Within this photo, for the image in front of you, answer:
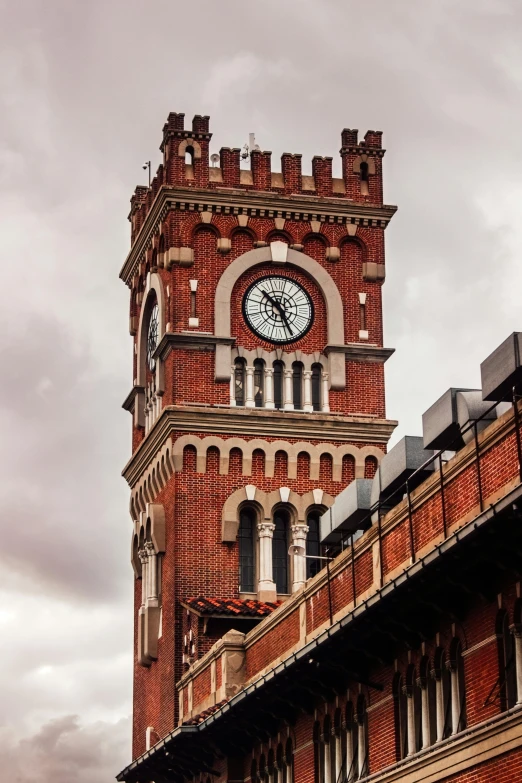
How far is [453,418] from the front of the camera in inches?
1190

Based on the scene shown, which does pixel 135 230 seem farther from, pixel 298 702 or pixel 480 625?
pixel 480 625

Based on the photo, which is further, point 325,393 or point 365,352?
point 365,352

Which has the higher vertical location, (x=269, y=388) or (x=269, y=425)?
(x=269, y=388)

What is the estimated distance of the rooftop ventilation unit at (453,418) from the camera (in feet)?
97.2

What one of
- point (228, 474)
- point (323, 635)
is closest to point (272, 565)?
point (228, 474)

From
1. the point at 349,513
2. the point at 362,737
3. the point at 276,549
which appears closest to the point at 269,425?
the point at 276,549

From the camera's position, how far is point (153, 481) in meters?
53.2

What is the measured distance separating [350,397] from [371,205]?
681 centimetres

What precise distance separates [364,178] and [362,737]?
27.2 meters

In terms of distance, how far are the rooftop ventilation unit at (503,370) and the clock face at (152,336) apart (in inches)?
1089

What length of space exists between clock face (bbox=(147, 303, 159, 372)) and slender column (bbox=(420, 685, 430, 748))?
27017 millimetres

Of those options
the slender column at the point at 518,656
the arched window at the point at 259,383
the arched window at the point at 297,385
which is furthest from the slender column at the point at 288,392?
the slender column at the point at 518,656

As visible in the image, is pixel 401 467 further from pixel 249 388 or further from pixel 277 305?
pixel 277 305

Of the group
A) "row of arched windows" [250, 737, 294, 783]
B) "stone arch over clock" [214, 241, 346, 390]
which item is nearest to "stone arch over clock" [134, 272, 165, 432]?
"stone arch over clock" [214, 241, 346, 390]
